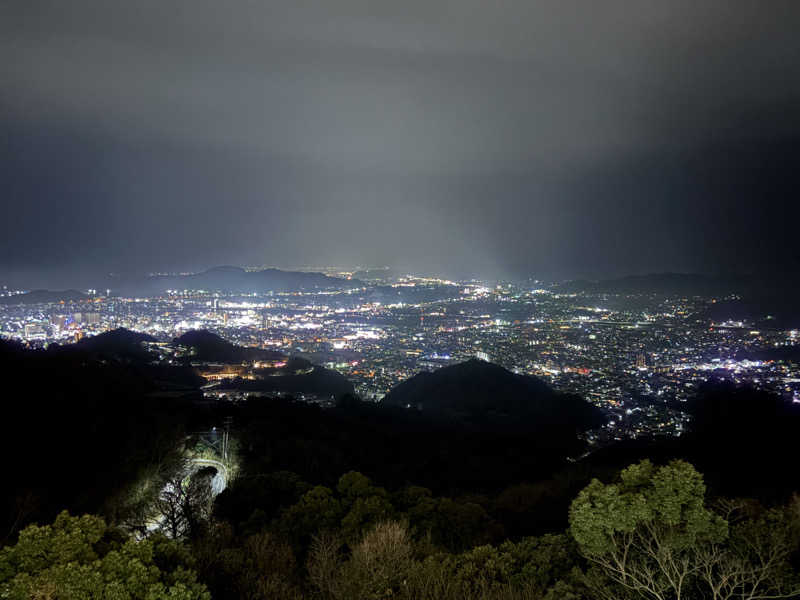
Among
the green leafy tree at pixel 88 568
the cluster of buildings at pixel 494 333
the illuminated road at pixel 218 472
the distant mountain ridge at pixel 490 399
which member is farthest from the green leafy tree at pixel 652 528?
the distant mountain ridge at pixel 490 399

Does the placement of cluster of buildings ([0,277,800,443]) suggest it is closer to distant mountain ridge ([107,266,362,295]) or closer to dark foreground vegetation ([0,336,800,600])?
distant mountain ridge ([107,266,362,295])

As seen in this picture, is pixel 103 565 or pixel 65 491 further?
pixel 65 491

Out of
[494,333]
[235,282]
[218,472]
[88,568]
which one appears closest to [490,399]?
Result: [218,472]

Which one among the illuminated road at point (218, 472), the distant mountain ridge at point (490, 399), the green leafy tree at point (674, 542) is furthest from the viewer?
the distant mountain ridge at point (490, 399)

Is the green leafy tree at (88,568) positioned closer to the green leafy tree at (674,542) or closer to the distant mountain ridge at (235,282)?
the green leafy tree at (674,542)

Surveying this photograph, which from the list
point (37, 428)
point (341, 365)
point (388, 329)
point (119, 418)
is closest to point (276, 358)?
point (341, 365)

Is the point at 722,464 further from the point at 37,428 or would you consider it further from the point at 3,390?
the point at 3,390
